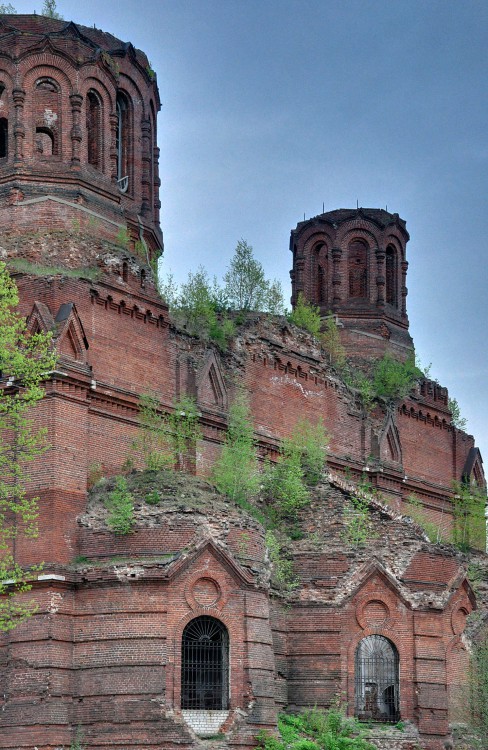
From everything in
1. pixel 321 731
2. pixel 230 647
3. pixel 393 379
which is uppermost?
pixel 393 379

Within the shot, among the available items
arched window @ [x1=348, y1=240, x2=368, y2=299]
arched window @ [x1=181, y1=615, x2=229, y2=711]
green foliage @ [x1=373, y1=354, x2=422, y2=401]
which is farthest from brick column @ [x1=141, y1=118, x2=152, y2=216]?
arched window @ [x1=181, y1=615, x2=229, y2=711]

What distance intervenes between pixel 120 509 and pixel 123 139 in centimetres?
1137

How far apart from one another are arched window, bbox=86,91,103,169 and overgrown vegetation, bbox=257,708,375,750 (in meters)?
12.7

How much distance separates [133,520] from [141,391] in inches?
160

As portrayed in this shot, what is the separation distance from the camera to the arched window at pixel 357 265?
38.7 m

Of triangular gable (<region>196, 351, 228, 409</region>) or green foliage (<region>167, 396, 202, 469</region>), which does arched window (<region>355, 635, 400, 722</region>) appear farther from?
triangular gable (<region>196, 351, 228, 409</region>)

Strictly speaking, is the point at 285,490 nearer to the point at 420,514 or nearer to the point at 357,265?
the point at 420,514

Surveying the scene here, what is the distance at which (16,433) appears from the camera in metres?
23.6

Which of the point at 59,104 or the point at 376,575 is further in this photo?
the point at 59,104

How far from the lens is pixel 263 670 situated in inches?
902

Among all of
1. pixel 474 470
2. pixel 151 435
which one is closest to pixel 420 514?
pixel 474 470

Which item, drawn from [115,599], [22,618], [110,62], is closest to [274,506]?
[115,599]

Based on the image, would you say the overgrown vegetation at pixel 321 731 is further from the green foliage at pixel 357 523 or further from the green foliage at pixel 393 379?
the green foliage at pixel 393 379

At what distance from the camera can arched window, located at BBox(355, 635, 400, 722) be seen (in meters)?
25.6
